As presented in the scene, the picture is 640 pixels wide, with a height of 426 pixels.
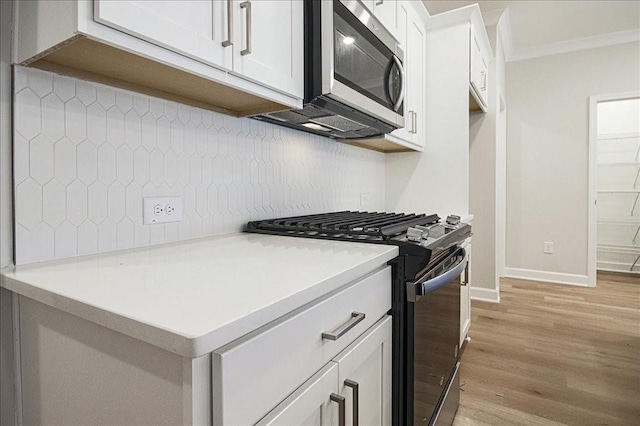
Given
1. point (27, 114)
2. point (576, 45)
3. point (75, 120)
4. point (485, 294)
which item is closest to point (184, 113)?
point (75, 120)

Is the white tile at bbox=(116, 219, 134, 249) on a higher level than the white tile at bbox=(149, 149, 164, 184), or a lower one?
lower

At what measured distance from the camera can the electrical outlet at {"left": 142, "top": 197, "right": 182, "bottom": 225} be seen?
3.71ft

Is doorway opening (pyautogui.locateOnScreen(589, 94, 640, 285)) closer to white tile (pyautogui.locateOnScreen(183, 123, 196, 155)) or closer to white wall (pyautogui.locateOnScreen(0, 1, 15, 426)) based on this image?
white tile (pyautogui.locateOnScreen(183, 123, 196, 155))

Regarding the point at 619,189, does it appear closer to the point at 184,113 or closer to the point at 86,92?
the point at 184,113

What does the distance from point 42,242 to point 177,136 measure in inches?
20.1

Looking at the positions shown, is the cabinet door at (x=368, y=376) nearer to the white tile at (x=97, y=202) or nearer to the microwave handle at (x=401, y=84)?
the white tile at (x=97, y=202)

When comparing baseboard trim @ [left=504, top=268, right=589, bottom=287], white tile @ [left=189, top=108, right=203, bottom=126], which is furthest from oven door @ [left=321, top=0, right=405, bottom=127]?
baseboard trim @ [left=504, top=268, right=589, bottom=287]

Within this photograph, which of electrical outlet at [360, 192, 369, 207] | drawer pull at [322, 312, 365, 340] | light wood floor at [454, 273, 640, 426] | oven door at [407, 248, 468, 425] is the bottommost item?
light wood floor at [454, 273, 640, 426]

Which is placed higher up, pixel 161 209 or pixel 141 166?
pixel 141 166

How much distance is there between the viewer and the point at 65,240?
0.94 meters

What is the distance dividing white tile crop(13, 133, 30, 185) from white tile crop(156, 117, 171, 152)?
14.2 inches

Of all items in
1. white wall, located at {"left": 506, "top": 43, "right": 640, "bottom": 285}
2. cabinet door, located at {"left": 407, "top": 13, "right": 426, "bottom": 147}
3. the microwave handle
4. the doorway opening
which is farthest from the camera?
the doorway opening

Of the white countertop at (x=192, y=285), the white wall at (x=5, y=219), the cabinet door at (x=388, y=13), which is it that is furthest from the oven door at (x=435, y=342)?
the cabinet door at (x=388, y=13)

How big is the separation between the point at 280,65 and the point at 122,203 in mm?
652
